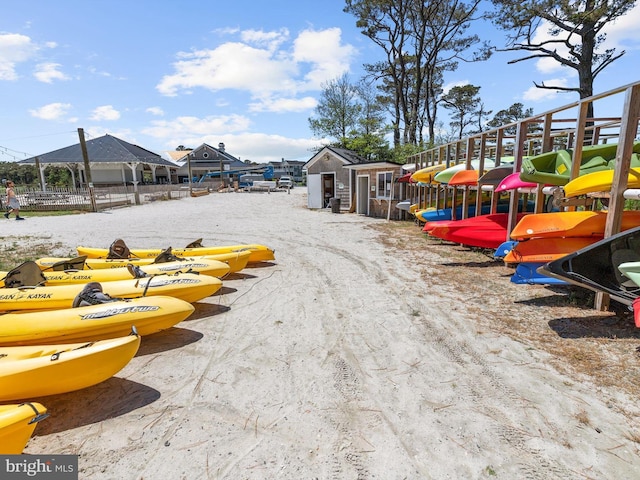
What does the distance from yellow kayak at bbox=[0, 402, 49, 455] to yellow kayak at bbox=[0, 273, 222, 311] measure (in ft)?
7.24

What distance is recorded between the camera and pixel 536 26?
48.2 feet

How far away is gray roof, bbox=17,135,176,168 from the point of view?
3184cm

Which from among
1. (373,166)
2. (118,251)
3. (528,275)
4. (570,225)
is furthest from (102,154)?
(570,225)

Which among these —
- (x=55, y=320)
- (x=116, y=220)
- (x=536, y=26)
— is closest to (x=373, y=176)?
(x=536, y=26)

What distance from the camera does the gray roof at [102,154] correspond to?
31844 millimetres

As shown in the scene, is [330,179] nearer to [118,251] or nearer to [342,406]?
[118,251]

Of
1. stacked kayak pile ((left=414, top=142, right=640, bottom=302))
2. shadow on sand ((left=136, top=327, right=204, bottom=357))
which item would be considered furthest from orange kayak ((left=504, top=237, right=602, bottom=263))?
shadow on sand ((left=136, top=327, right=204, bottom=357))

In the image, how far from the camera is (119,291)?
4578mm

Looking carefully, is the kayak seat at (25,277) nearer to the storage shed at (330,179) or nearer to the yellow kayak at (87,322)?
the yellow kayak at (87,322)

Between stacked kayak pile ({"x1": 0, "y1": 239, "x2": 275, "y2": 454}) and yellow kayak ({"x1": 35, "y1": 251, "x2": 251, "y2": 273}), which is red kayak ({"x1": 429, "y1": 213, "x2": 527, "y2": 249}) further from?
stacked kayak pile ({"x1": 0, "y1": 239, "x2": 275, "y2": 454})

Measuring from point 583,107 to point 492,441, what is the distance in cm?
551

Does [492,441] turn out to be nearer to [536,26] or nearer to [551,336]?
[551,336]

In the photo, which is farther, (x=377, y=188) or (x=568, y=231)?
(x=377, y=188)

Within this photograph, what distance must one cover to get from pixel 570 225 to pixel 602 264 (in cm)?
86
